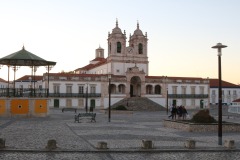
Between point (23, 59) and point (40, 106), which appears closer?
point (23, 59)

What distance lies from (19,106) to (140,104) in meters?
31.7

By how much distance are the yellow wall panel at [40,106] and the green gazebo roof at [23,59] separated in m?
3.51

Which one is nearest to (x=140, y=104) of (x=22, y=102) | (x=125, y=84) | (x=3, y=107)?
(x=125, y=84)

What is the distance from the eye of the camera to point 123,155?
39.5ft

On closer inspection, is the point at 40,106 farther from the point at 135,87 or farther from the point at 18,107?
the point at 135,87

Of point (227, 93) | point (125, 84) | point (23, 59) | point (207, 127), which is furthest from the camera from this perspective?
point (227, 93)

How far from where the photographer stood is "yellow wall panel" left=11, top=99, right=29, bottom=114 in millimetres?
31812

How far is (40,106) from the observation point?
32.4 meters

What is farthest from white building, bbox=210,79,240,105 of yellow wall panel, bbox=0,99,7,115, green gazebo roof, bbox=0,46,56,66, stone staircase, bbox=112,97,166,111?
yellow wall panel, bbox=0,99,7,115

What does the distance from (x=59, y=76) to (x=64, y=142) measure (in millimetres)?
48268

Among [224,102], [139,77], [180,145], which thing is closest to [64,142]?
[180,145]

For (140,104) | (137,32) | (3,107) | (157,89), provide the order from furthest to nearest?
(137,32)
(157,89)
(140,104)
(3,107)

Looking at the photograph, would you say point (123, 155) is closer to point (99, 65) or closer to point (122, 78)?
point (122, 78)

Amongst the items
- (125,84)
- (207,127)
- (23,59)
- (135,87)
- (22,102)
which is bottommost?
(207,127)
